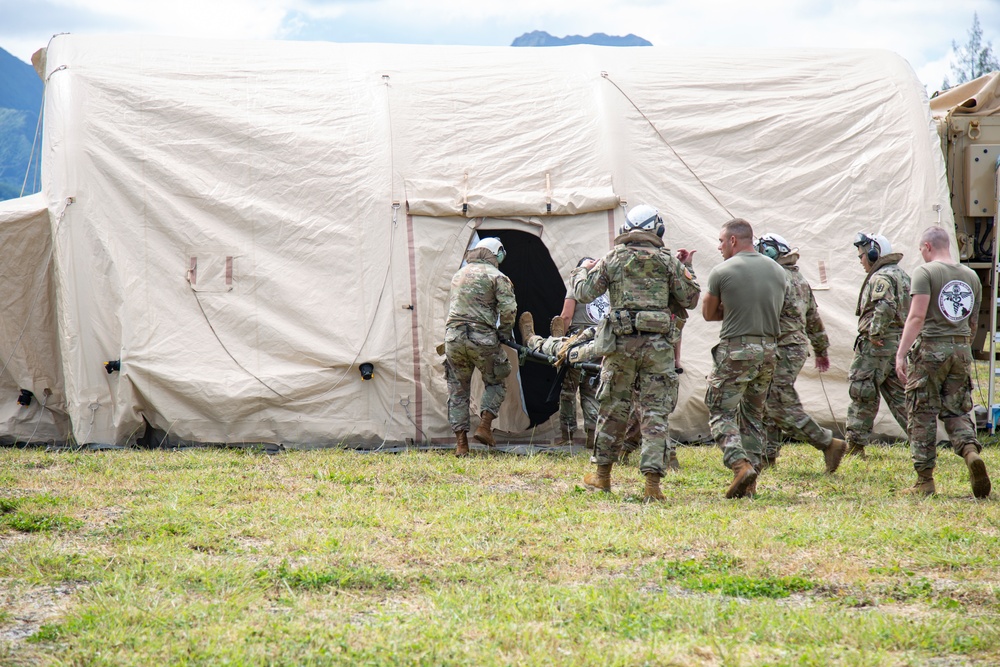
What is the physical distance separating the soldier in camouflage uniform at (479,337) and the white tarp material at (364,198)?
0.44 meters

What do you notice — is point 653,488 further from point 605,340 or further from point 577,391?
point 577,391

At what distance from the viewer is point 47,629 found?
3932mm

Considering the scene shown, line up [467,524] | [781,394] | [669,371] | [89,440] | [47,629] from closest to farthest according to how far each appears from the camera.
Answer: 1. [47,629]
2. [467,524]
3. [669,371]
4. [781,394]
5. [89,440]

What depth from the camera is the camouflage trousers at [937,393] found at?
21.8 ft

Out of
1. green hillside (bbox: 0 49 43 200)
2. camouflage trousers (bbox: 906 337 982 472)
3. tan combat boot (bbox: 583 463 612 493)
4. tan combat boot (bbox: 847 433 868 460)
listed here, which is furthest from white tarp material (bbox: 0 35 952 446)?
green hillside (bbox: 0 49 43 200)

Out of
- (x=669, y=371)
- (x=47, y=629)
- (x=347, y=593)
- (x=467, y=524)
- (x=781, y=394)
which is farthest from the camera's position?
(x=781, y=394)

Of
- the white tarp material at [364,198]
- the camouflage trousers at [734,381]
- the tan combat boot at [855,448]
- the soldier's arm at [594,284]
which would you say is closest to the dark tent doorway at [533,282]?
the white tarp material at [364,198]

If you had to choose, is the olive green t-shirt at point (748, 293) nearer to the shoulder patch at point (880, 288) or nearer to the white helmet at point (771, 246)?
the white helmet at point (771, 246)

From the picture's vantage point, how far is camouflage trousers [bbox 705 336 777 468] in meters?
6.64

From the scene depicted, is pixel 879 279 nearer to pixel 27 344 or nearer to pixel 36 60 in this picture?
pixel 27 344

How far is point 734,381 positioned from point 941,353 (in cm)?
138

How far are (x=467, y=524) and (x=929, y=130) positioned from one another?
679 centimetres

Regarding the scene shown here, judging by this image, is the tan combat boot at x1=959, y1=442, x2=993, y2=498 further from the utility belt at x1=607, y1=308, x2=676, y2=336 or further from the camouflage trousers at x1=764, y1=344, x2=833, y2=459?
the utility belt at x1=607, y1=308, x2=676, y2=336

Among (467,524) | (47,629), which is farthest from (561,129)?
(47,629)
